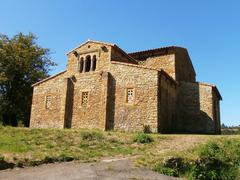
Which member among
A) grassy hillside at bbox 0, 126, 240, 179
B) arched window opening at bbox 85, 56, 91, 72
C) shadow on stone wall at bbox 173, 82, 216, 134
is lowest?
grassy hillside at bbox 0, 126, 240, 179

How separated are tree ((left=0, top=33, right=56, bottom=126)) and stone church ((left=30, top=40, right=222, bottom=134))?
26.9ft

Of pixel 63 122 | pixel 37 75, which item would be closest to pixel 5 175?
pixel 63 122

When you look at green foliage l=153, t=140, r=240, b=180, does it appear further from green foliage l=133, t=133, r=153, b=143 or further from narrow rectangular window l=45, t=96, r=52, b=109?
narrow rectangular window l=45, t=96, r=52, b=109

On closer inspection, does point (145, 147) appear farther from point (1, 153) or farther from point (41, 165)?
point (1, 153)

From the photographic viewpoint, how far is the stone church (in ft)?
72.3

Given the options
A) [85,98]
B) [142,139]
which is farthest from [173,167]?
[85,98]

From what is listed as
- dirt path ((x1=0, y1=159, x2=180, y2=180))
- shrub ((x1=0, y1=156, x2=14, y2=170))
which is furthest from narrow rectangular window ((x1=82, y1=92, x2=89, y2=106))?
shrub ((x1=0, y1=156, x2=14, y2=170))

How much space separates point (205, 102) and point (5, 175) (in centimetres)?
2041

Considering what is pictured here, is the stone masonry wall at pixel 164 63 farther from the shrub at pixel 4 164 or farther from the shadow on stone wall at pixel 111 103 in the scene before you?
the shrub at pixel 4 164

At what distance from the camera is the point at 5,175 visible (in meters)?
9.95

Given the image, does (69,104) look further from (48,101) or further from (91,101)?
(48,101)

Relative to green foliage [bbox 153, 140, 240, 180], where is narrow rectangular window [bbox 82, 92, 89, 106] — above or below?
above

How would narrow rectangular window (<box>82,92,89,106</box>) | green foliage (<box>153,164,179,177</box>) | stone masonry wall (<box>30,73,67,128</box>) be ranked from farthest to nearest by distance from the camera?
stone masonry wall (<box>30,73,67,128</box>), narrow rectangular window (<box>82,92,89,106</box>), green foliage (<box>153,164,179,177</box>)

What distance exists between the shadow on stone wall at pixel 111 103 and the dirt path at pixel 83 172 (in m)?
11.1
